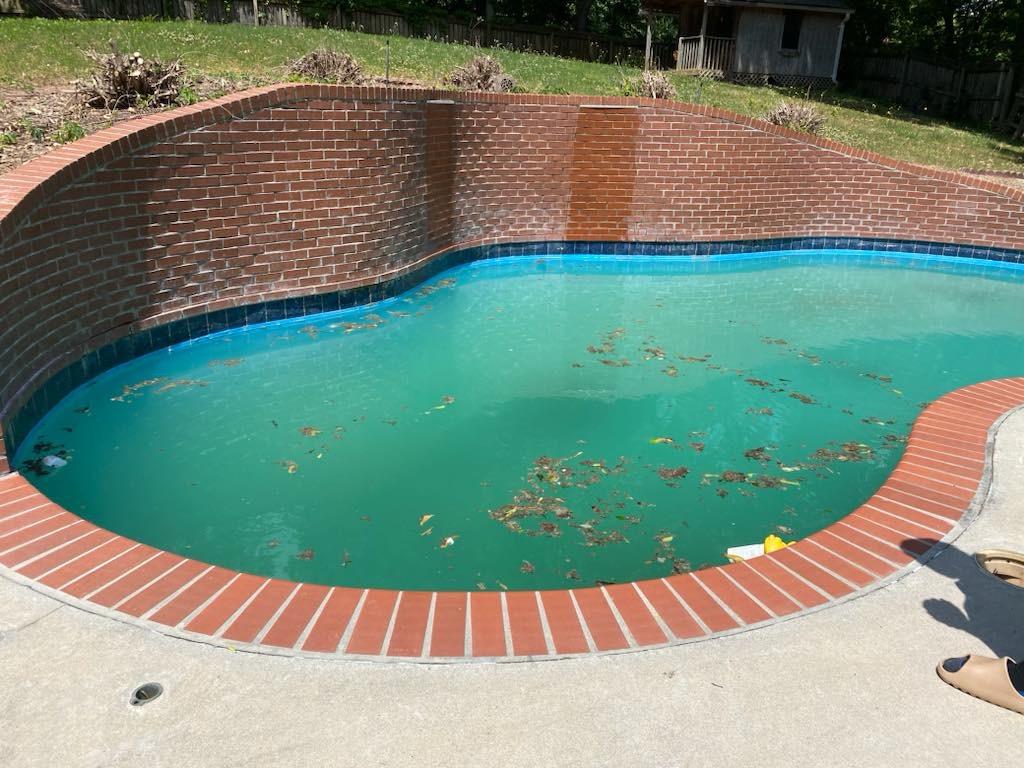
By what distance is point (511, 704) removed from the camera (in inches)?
91.6

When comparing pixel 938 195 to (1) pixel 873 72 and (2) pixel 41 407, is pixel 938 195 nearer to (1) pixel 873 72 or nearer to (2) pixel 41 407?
(2) pixel 41 407

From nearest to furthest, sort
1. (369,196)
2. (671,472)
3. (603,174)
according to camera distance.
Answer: (671,472) → (369,196) → (603,174)

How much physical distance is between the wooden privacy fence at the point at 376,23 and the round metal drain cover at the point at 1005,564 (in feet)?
61.8

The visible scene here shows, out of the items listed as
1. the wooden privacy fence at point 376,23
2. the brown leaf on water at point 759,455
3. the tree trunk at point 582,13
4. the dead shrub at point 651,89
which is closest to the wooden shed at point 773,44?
the wooden privacy fence at point 376,23

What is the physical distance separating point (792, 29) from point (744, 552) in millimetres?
26266

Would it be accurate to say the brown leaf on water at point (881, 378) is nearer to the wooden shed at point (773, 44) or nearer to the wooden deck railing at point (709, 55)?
the wooden shed at point (773, 44)

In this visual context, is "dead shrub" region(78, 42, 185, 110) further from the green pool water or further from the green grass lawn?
the green pool water

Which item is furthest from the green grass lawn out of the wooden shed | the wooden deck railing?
the wooden deck railing

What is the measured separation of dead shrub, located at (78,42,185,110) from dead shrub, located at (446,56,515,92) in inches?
213

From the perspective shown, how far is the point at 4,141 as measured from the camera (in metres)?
6.19

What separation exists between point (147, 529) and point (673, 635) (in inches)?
113

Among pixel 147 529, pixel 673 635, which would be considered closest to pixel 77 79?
pixel 147 529

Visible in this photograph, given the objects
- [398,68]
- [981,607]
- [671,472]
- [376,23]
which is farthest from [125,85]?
[376,23]

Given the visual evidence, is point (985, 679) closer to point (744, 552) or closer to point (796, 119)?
point (744, 552)
